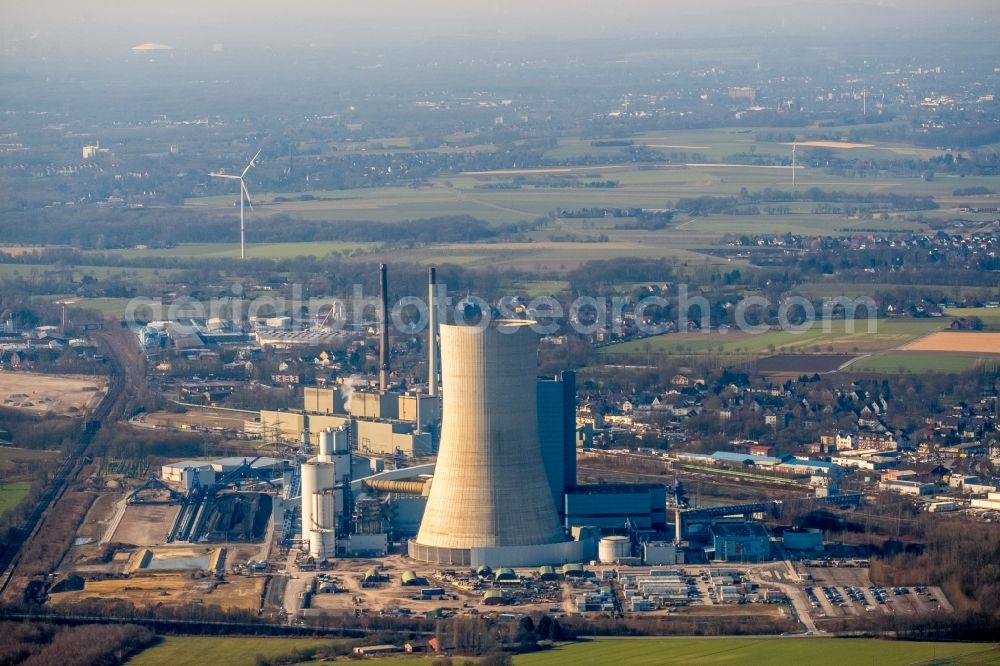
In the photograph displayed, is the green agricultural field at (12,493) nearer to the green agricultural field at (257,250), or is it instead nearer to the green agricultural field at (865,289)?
the green agricultural field at (865,289)

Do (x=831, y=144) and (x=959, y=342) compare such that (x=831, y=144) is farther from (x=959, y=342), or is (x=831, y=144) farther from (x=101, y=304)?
(x=959, y=342)

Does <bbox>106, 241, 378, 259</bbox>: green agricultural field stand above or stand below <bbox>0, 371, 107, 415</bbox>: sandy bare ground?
above

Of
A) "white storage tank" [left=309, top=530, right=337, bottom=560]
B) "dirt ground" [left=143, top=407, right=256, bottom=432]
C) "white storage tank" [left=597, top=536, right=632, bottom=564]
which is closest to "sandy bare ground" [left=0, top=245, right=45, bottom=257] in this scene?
"dirt ground" [left=143, top=407, right=256, bottom=432]

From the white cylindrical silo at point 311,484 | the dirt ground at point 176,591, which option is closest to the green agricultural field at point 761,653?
the dirt ground at point 176,591

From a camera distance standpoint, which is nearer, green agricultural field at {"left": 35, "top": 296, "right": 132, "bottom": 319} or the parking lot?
the parking lot

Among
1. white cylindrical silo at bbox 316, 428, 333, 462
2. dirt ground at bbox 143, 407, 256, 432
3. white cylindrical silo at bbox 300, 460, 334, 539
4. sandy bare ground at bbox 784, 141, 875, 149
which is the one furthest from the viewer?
sandy bare ground at bbox 784, 141, 875, 149

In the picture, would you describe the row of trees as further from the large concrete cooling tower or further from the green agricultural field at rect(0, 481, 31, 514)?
the green agricultural field at rect(0, 481, 31, 514)

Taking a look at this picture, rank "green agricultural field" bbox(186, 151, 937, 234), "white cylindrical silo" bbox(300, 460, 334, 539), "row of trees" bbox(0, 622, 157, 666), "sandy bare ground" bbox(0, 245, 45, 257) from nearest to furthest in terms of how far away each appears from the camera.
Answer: "row of trees" bbox(0, 622, 157, 666)
"white cylindrical silo" bbox(300, 460, 334, 539)
"sandy bare ground" bbox(0, 245, 45, 257)
"green agricultural field" bbox(186, 151, 937, 234)
